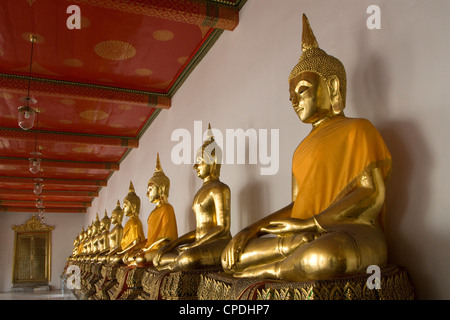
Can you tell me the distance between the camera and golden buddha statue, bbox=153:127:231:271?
267 centimetres

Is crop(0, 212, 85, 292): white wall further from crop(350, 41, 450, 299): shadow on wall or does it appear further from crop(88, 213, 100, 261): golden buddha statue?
crop(350, 41, 450, 299): shadow on wall

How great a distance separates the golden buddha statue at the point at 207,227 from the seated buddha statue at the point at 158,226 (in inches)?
23.9

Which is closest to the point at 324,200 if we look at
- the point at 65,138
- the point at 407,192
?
the point at 407,192

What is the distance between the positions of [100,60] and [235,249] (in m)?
3.47

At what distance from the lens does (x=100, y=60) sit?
4.66 meters

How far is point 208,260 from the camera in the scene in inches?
105

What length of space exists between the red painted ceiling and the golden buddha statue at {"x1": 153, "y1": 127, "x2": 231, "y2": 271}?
50.4 inches

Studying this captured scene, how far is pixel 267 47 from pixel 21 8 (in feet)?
7.51

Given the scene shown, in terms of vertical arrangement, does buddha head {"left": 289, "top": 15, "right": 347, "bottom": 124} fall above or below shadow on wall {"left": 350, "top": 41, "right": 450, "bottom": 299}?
above

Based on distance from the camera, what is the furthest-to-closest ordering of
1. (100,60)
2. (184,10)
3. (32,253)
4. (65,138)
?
(32,253) < (65,138) < (100,60) < (184,10)

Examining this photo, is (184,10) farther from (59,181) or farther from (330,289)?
(59,181)

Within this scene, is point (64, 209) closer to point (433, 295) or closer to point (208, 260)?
point (208, 260)

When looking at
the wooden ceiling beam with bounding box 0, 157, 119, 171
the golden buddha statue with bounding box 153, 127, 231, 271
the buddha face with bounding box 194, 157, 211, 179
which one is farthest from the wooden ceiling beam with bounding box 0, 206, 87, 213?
the buddha face with bounding box 194, 157, 211, 179

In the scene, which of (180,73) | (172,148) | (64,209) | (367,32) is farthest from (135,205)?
(64,209)
